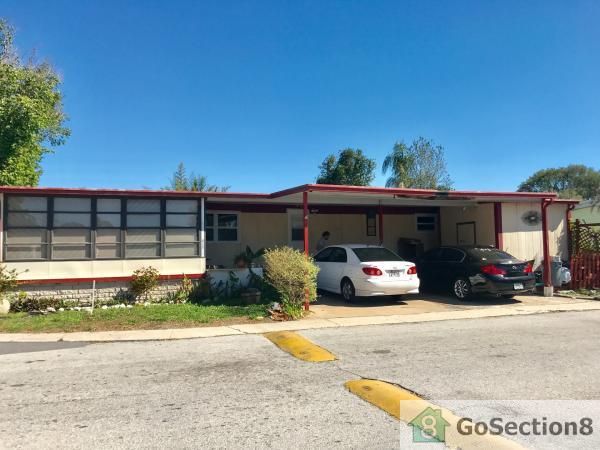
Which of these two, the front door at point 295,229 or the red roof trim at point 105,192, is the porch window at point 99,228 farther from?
the front door at point 295,229

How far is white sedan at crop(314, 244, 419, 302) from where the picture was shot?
463 inches

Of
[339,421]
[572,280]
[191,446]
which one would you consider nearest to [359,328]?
[339,421]

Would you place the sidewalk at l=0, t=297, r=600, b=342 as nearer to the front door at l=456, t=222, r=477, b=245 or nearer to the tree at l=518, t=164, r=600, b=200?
the front door at l=456, t=222, r=477, b=245

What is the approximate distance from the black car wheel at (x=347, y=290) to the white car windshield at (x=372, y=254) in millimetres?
753

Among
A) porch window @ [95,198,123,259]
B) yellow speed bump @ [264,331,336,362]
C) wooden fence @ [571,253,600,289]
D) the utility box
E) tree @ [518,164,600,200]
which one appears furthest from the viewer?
tree @ [518,164,600,200]

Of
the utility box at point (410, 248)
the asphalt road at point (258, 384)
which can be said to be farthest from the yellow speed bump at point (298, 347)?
the utility box at point (410, 248)

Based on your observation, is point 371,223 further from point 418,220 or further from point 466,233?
point 466,233

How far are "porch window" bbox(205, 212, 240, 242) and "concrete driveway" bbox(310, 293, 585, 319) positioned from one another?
3.97 metres

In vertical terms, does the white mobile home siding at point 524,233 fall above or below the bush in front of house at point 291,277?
above

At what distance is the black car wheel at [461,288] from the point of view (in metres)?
12.9

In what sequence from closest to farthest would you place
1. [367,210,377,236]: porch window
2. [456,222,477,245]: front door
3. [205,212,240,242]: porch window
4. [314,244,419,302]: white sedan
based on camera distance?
[314,244,419,302]: white sedan, [205,212,240,242]: porch window, [456,222,477,245]: front door, [367,210,377,236]: porch window

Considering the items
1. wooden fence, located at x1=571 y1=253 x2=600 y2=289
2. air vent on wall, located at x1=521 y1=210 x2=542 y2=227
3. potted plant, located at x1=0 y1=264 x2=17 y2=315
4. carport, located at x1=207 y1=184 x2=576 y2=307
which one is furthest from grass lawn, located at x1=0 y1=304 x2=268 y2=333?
wooden fence, located at x1=571 y1=253 x2=600 y2=289

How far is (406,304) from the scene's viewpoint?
41.0ft

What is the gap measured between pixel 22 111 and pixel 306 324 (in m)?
16.5
